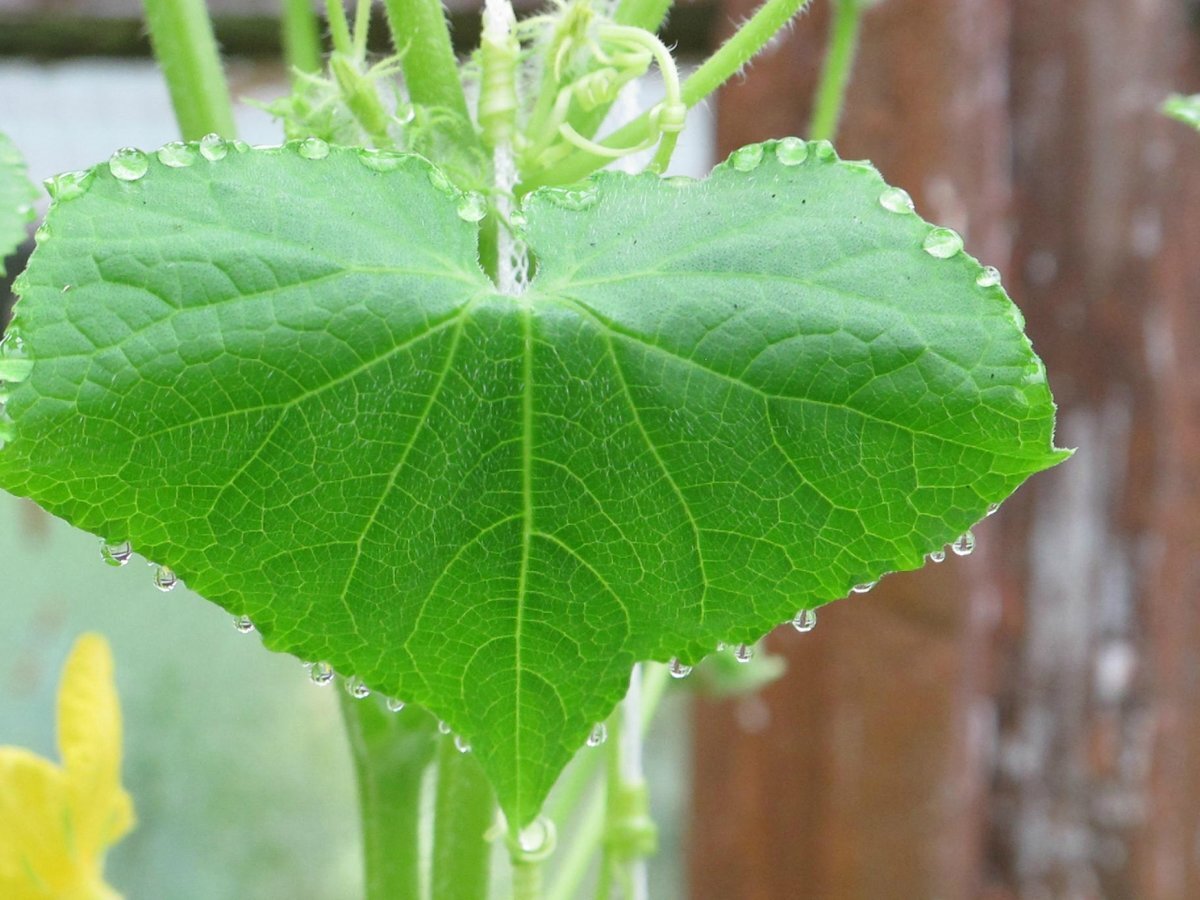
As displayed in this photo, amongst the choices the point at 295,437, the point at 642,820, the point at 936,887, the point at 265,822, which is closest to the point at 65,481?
the point at 295,437

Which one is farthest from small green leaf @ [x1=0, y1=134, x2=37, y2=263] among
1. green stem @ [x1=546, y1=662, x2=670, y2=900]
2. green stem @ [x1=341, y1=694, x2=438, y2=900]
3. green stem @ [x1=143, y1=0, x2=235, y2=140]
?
green stem @ [x1=546, y1=662, x2=670, y2=900]

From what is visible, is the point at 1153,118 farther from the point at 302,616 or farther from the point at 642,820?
the point at 302,616

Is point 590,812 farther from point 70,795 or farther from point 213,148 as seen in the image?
point 213,148

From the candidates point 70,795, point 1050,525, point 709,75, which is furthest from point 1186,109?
point 1050,525

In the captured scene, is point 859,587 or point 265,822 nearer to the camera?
point 859,587

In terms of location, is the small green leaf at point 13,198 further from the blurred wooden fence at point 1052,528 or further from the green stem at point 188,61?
the blurred wooden fence at point 1052,528
